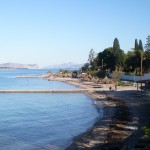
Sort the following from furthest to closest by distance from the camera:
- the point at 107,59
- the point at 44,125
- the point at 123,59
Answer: the point at 107,59 < the point at 123,59 < the point at 44,125

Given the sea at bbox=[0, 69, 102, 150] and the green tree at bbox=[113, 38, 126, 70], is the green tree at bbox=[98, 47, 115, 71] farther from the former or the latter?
the sea at bbox=[0, 69, 102, 150]

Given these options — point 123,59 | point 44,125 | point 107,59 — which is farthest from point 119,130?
point 107,59

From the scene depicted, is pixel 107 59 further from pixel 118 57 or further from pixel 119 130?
pixel 119 130

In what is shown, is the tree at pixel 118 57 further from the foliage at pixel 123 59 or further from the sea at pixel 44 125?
the sea at pixel 44 125

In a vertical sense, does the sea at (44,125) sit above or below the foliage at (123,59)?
below

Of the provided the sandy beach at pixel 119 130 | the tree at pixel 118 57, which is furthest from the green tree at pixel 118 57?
the sandy beach at pixel 119 130

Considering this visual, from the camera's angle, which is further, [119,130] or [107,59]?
[107,59]

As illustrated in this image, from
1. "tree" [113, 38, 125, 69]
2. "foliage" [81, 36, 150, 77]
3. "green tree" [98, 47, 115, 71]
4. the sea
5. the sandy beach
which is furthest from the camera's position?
"green tree" [98, 47, 115, 71]

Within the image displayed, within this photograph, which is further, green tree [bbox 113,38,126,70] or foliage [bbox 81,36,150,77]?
green tree [bbox 113,38,126,70]

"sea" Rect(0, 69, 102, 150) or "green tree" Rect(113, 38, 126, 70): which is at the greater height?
"green tree" Rect(113, 38, 126, 70)

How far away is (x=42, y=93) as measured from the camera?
73500mm

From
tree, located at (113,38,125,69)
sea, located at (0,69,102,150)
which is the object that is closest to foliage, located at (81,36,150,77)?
tree, located at (113,38,125,69)

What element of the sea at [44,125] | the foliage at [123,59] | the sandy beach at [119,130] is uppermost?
the foliage at [123,59]

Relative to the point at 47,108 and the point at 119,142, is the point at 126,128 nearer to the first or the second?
the point at 119,142
